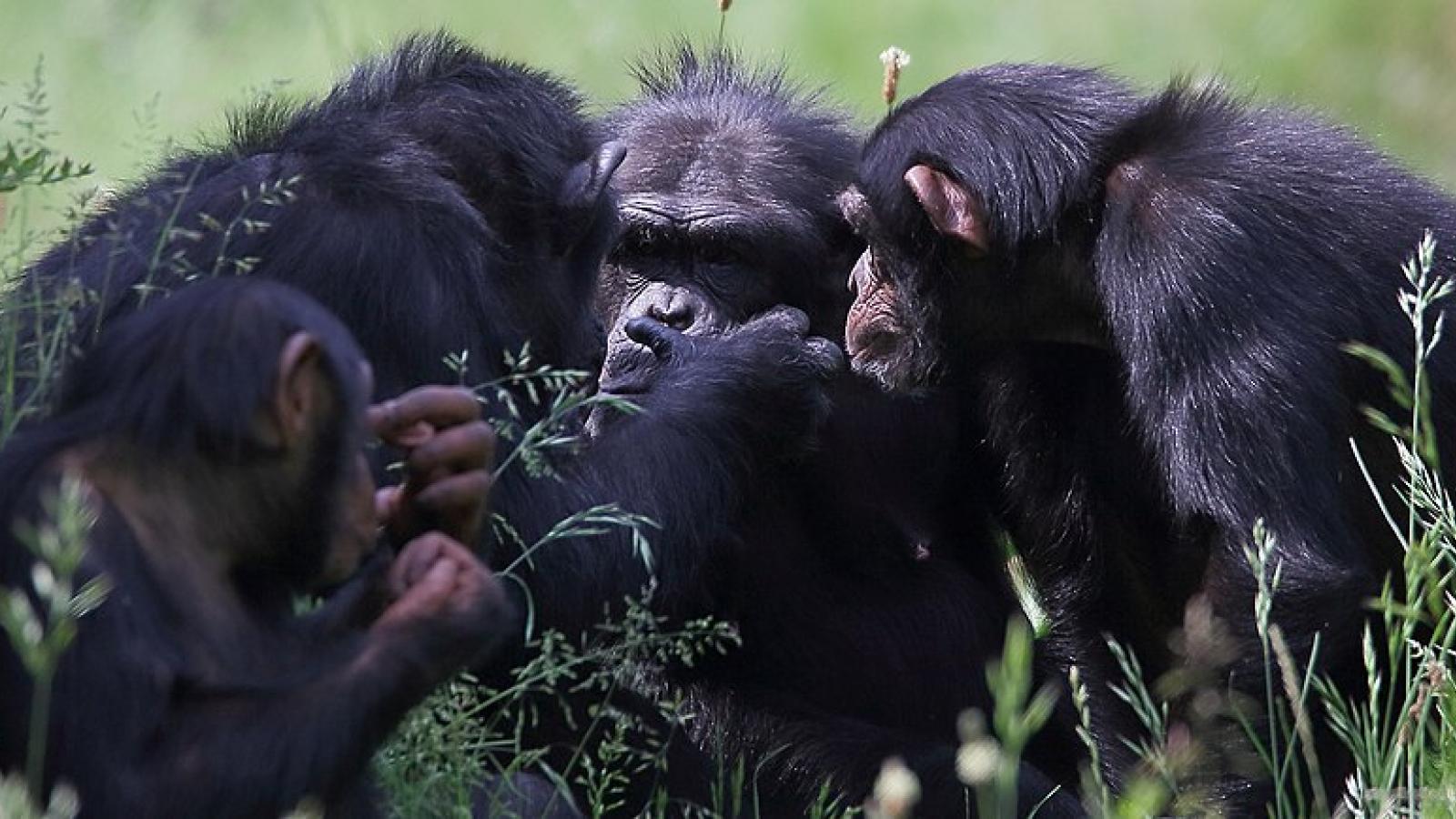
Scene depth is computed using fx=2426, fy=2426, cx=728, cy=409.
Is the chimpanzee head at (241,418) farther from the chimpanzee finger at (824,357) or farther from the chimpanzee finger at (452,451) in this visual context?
the chimpanzee finger at (824,357)

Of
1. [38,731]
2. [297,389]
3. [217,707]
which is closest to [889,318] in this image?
[297,389]

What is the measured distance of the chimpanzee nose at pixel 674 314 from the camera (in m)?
6.62

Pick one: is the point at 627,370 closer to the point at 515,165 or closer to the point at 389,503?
the point at 515,165

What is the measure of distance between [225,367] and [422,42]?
92.5 inches

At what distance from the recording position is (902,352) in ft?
21.2

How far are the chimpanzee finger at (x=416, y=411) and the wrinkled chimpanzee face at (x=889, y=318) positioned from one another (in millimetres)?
2267

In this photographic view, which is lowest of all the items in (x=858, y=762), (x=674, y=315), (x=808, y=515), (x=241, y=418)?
(x=858, y=762)

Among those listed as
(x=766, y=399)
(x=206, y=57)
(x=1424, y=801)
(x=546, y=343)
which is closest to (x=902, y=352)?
(x=766, y=399)

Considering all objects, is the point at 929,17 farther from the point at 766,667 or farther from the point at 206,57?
the point at 766,667

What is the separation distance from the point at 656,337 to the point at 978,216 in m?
0.88

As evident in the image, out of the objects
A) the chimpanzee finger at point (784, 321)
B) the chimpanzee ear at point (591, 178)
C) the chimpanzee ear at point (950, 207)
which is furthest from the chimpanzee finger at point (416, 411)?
the chimpanzee ear at point (950, 207)

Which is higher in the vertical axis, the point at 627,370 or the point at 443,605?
the point at 443,605

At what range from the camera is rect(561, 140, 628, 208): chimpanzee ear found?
583cm

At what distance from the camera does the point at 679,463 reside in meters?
5.54
